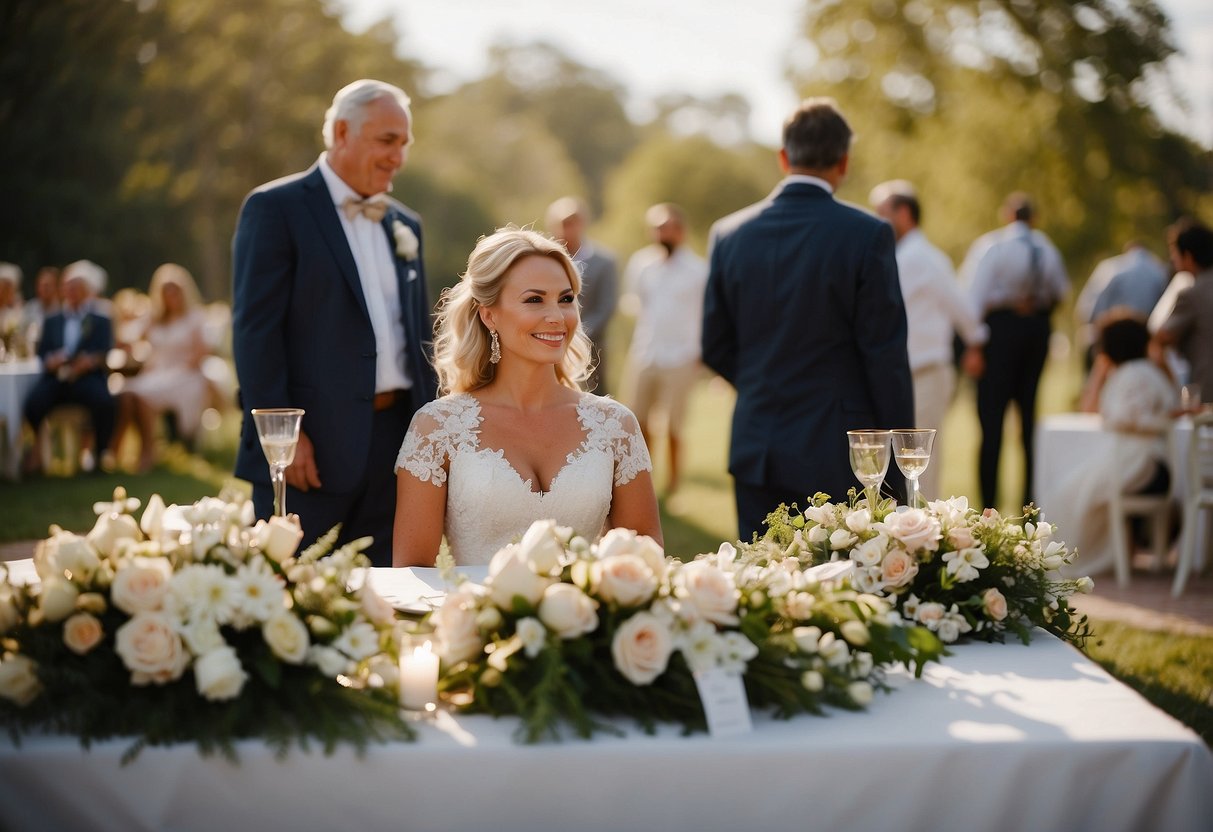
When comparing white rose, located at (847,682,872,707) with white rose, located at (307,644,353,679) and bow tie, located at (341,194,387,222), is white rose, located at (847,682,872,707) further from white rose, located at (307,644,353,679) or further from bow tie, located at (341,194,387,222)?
bow tie, located at (341,194,387,222)

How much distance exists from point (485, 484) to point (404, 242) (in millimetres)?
1243

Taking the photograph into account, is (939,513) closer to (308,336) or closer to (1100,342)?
(308,336)

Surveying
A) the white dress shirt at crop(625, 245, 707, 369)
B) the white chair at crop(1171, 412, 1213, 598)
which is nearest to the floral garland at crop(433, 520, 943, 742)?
the white chair at crop(1171, 412, 1213, 598)

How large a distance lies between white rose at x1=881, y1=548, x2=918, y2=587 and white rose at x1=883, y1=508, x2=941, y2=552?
0.13 feet

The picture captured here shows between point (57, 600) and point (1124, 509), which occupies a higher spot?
Answer: point (57, 600)

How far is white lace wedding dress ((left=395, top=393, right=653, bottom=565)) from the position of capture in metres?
3.44

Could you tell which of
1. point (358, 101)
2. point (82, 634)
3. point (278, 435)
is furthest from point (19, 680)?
point (358, 101)

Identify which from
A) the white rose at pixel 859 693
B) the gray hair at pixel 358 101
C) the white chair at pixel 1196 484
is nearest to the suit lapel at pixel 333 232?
the gray hair at pixel 358 101

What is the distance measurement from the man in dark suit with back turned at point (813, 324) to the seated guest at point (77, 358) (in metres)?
8.23

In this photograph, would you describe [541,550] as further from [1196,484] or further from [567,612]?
[1196,484]

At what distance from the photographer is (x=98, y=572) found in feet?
6.51

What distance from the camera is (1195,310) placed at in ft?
23.7

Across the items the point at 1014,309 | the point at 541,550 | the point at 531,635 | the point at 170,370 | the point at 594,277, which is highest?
the point at 594,277

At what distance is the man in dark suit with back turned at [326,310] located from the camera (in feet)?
13.2
